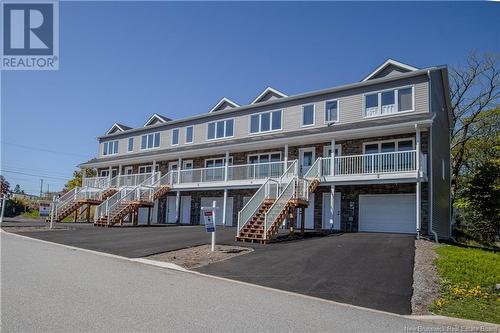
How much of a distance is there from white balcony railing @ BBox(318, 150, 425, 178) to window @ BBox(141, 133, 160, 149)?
52.2 ft

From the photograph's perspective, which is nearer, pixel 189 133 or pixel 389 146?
pixel 389 146

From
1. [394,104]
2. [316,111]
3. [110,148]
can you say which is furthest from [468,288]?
[110,148]

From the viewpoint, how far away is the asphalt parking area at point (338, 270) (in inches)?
317

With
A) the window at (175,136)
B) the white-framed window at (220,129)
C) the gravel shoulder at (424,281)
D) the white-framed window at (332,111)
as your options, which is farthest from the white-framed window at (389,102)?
the window at (175,136)

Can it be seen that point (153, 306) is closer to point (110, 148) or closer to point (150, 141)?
point (150, 141)

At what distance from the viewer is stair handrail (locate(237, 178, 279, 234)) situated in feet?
50.6

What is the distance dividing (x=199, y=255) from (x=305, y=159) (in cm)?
1061

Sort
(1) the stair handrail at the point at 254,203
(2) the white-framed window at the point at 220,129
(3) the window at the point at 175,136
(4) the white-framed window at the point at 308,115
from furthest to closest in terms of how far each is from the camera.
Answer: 1. (3) the window at the point at 175,136
2. (2) the white-framed window at the point at 220,129
3. (4) the white-framed window at the point at 308,115
4. (1) the stair handrail at the point at 254,203

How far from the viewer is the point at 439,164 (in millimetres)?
20297

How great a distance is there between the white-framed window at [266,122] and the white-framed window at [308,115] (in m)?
1.53

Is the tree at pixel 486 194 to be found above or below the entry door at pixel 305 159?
below

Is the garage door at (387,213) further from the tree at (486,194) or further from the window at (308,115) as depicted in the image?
the tree at (486,194)

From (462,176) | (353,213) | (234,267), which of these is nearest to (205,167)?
(353,213)

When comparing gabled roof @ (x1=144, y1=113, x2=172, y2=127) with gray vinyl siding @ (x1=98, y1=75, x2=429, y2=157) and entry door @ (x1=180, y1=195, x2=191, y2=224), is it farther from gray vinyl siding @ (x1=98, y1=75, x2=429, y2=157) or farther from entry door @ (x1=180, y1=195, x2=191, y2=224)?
entry door @ (x1=180, y1=195, x2=191, y2=224)
